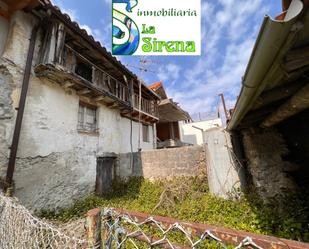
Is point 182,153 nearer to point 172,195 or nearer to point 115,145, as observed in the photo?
point 172,195

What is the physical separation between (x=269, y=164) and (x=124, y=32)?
6287 millimetres

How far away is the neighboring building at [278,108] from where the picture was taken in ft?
3.91

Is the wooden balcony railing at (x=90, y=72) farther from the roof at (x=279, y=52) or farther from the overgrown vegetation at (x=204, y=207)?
the roof at (x=279, y=52)

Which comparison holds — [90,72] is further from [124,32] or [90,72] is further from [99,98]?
[124,32]

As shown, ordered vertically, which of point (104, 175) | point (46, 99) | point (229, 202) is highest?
point (46, 99)

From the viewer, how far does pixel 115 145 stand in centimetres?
912

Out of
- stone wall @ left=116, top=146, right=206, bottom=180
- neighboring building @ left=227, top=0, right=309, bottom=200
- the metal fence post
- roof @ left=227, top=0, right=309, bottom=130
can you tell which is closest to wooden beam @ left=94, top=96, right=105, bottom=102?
stone wall @ left=116, top=146, right=206, bottom=180

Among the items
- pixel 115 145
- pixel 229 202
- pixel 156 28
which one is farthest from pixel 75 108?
pixel 229 202

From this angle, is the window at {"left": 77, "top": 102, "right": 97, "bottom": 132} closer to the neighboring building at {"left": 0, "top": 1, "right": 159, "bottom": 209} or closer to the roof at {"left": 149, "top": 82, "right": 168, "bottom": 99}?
the neighboring building at {"left": 0, "top": 1, "right": 159, "bottom": 209}

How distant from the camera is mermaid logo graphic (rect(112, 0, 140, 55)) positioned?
579 cm

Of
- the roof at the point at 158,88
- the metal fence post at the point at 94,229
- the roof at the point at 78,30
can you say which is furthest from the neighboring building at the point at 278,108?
the roof at the point at 158,88

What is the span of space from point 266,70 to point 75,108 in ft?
22.1

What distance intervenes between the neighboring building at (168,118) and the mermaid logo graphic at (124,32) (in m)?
7.09

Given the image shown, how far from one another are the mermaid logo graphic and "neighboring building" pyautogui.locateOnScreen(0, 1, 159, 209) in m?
0.89
